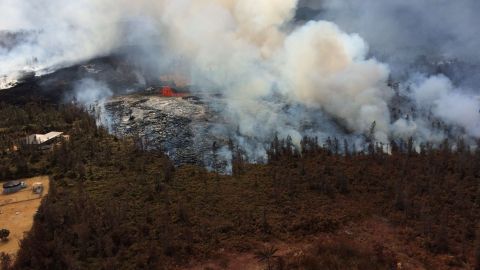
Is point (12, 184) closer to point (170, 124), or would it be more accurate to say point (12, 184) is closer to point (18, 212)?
point (18, 212)

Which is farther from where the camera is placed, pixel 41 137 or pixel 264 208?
pixel 41 137

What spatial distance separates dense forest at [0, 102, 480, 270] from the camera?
31078 mm

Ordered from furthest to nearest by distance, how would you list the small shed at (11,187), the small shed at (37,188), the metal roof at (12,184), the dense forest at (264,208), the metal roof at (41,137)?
the metal roof at (41,137), the metal roof at (12,184), the small shed at (11,187), the small shed at (37,188), the dense forest at (264,208)

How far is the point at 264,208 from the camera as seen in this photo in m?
36.8

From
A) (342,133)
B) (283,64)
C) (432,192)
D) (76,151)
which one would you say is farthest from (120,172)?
(283,64)

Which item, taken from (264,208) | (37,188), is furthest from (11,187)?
(264,208)

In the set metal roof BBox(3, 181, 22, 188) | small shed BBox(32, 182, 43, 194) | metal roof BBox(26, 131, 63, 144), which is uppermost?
metal roof BBox(26, 131, 63, 144)

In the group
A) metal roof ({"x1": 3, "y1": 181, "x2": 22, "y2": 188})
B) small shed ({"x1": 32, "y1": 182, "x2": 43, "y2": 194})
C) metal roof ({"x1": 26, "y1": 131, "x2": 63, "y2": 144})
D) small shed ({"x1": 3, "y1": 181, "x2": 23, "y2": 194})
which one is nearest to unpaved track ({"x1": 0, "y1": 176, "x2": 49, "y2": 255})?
small shed ({"x1": 32, "y1": 182, "x2": 43, "y2": 194})

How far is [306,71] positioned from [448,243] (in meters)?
35.9

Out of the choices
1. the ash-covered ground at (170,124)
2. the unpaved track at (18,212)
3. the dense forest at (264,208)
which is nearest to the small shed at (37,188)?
the unpaved track at (18,212)

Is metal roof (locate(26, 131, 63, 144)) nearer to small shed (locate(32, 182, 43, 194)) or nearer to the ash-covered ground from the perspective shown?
the ash-covered ground

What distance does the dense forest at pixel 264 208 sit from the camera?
3108cm

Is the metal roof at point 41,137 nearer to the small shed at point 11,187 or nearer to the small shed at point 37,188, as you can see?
the small shed at point 11,187

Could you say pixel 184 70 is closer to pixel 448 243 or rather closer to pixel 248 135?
pixel 248 135
